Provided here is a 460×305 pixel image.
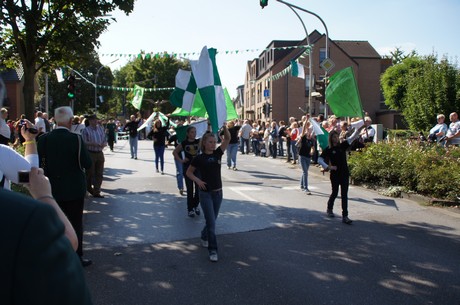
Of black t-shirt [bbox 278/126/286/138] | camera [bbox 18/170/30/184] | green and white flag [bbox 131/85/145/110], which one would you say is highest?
green and white flag [bbox 131/85/145/110]

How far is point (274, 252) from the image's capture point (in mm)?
5844

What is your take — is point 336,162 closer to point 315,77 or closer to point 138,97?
point 138,97

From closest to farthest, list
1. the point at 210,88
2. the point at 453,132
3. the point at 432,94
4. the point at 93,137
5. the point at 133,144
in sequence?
the point at 210,88 → the point at 93,137 → the point at 453,132 → the point at 133,144 → the point at 432,94

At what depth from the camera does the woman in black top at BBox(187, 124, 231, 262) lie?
560 cm

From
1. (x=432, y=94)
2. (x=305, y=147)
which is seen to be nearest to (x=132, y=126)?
(x=305, y=147)

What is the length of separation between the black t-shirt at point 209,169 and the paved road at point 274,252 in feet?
3.06

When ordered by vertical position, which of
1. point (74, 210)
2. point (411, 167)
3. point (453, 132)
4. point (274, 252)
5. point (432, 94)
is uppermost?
point (432, 94)

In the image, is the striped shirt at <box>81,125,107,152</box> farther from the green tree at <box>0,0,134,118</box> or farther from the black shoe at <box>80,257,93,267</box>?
the black shoe at <box>80,257,93,267</box>

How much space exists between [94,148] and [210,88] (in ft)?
12.7

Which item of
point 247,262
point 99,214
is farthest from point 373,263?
point 99,214

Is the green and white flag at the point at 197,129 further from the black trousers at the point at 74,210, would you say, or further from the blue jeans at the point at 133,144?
the blue jeans at the point at 133,144

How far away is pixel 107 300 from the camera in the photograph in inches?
167

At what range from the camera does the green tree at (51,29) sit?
10.3 meters

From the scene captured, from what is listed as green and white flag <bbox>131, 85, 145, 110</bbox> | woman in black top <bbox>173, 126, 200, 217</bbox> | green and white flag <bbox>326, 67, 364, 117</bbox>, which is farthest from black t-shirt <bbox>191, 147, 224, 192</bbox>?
green and white flag <bbox>131, 85, 145, 110</bbox>
